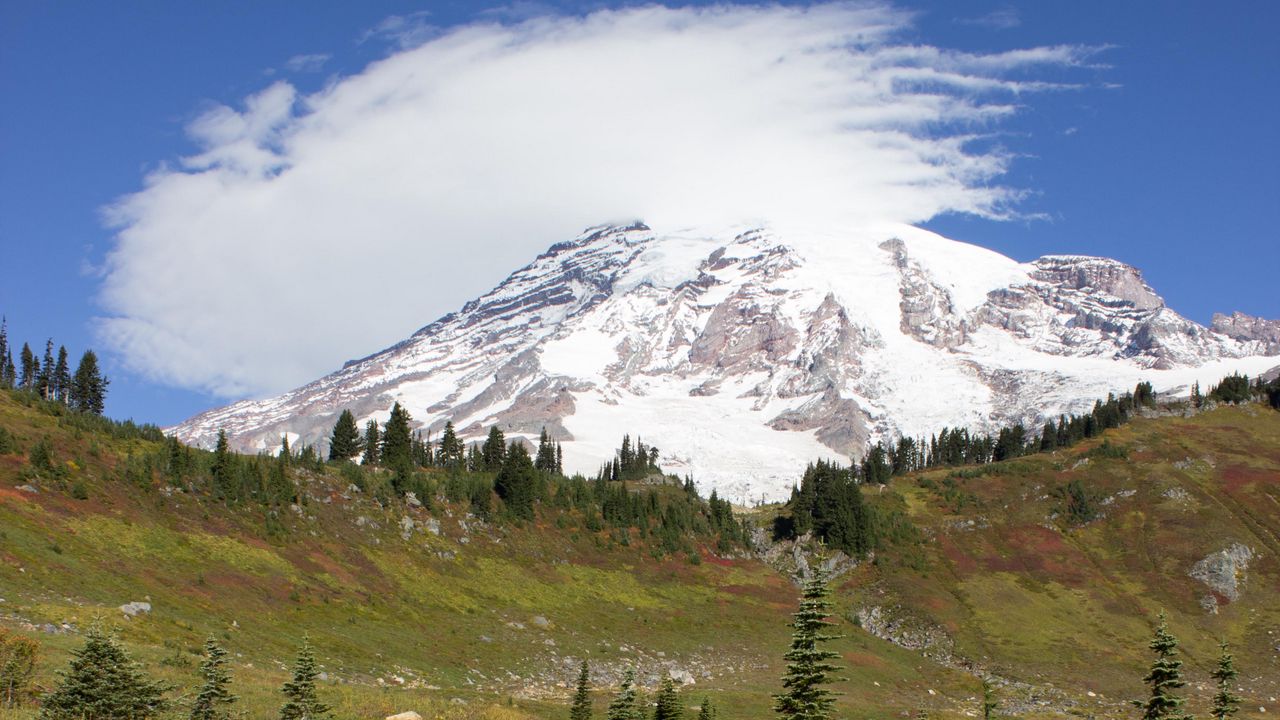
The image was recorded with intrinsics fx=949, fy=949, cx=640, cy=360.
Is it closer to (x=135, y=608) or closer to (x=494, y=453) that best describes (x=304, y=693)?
(x=135, y=608)

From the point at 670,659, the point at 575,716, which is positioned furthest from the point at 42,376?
the point at 575,716

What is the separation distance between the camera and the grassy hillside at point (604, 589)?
55312 mm

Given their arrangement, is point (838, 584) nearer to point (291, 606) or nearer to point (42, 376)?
point (291, 606)

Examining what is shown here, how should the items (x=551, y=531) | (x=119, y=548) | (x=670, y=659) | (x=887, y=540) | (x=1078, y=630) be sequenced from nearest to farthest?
(x=119, y=548)
(x=670, y=659)
(x=1078, y=630)
(x=551, y=531)
(x=887, y=540)

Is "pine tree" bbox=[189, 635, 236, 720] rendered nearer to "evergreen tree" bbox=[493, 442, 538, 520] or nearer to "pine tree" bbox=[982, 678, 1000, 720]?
"pine tree" bbox=[982, 678, 1000, 720]

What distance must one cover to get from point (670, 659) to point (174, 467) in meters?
46.4

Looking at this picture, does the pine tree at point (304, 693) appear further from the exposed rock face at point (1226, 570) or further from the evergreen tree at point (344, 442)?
the exposed rock face at point (1226, 570)

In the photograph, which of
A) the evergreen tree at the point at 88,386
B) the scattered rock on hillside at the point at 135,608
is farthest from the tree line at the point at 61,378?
the scattered rock on hillside at the point at 135,608

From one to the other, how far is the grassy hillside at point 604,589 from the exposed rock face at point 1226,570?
1.30 meters

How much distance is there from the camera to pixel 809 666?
31547 mm

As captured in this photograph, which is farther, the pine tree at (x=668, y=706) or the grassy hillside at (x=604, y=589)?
the grassy hillside at (x=604, y=589)

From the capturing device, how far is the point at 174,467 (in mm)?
80375

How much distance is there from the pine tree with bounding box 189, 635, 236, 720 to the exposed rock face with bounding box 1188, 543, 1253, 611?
117582 millimetres

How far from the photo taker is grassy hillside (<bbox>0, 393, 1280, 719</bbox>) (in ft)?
181
